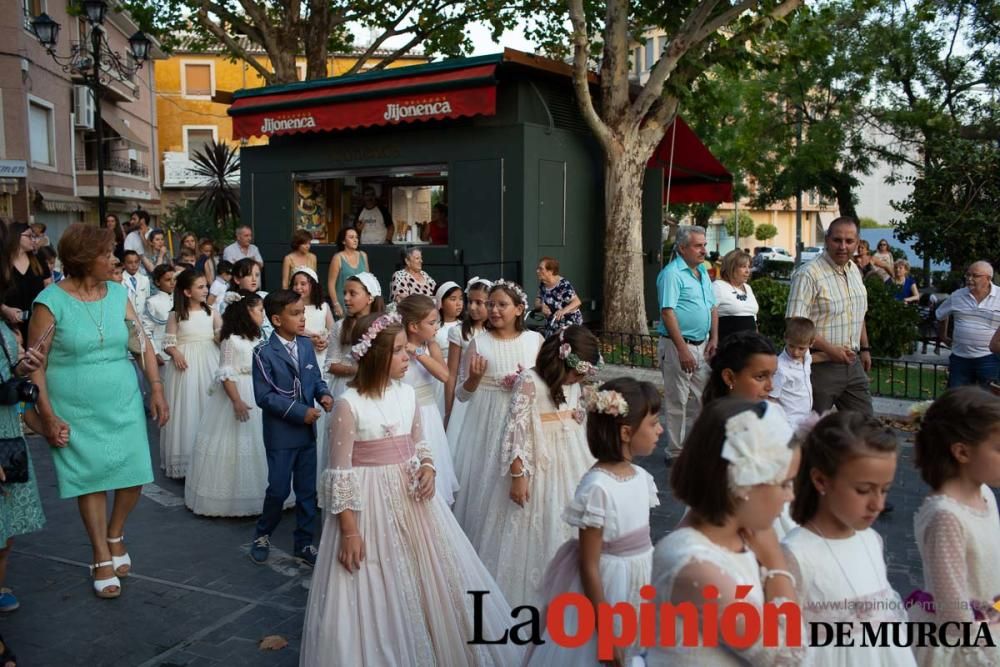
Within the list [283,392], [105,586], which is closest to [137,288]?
[283,392]

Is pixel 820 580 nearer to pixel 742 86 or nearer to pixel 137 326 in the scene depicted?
pixel 137 326

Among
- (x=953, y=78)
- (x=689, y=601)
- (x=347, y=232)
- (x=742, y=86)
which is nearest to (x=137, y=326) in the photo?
(x=689, y=601)

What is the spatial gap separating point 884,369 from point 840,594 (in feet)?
29.2

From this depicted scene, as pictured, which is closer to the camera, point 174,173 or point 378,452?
point 378,452

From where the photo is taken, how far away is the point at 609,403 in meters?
3.31

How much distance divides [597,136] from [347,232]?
4.75m

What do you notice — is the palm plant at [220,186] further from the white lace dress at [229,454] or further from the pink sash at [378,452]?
the pink sash at [378,452]

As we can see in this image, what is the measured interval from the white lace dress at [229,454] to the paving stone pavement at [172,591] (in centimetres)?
14

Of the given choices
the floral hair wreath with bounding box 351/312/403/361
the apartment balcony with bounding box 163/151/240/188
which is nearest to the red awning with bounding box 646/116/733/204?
the floral hair wreath with bounding box 351/312/403/361

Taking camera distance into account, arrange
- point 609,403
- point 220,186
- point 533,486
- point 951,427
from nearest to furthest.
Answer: point 951,427, point 609,403, point 533,486, point 220,186

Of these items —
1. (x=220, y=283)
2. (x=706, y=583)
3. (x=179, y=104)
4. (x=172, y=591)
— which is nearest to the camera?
(x=706, y=583)

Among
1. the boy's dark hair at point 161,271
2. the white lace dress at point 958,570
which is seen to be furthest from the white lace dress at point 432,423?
the boy's dark hair at point 161,271

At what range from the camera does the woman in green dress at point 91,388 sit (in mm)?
4805

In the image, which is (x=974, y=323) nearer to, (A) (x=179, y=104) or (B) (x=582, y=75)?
(B) (x=582, y=75)
